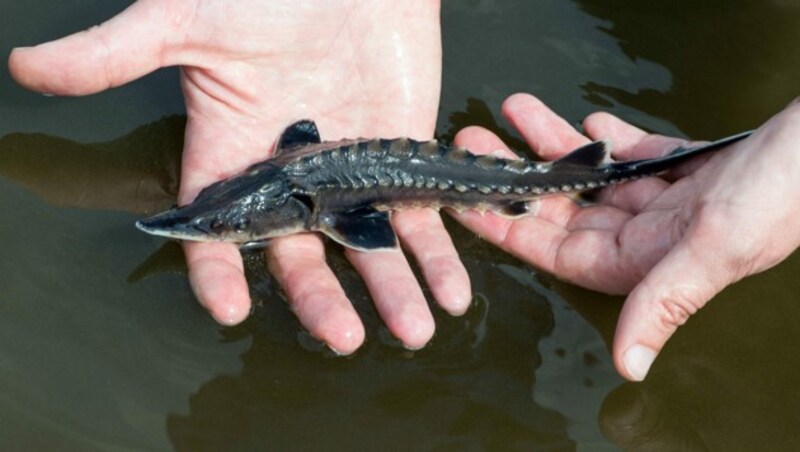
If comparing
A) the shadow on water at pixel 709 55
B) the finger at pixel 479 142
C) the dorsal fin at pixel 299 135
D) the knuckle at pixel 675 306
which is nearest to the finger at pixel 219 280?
the dorsal fin at pixel 299 135

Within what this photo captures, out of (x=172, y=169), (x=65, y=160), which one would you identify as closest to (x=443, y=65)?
(x=172, y=169)

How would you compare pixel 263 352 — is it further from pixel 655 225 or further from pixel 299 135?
pixel 655 225

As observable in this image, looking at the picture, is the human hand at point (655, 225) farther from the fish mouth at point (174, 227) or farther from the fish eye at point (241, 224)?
the fish mouth at point (174, 227)

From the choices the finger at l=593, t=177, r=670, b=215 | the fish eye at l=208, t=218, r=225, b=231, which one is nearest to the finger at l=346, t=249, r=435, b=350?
the fish eye at l=208, t=218, r=225, b=231

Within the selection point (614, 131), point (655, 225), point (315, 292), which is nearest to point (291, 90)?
point (315, 292)

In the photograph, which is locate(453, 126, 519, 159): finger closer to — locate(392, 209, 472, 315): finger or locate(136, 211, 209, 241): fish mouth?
locate(392, 209, 472, 315): finger

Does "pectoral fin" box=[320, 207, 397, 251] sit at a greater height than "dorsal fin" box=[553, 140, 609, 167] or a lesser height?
lesser
